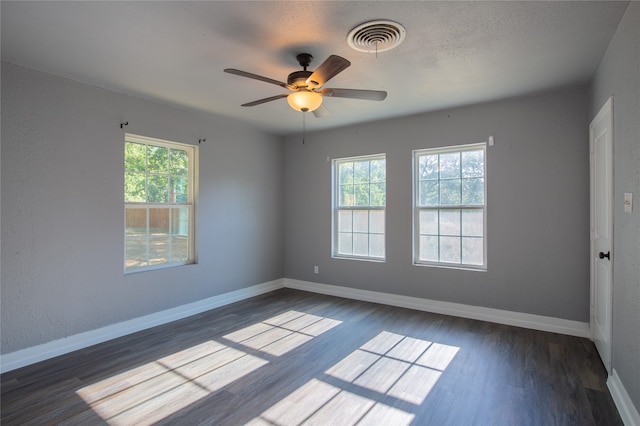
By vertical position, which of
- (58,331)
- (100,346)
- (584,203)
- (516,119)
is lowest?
(100,346)

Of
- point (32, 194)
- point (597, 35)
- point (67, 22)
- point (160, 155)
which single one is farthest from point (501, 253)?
point (32, 194)

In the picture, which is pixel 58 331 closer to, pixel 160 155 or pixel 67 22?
pixel 160 155

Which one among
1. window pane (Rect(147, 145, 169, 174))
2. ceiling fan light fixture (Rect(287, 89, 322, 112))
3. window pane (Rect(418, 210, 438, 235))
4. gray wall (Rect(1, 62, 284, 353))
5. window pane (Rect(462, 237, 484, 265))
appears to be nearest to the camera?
ceiling fan light fixture (Rect(287, 89, 322, 112))

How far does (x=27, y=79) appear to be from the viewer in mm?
2963

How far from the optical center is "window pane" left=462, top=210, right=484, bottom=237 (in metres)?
4.17

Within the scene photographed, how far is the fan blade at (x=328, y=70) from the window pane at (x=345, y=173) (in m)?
2.78

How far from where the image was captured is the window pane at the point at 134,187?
3787 mm

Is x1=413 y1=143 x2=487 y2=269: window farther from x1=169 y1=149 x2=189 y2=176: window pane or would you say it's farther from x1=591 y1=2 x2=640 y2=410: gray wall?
x1=169 y1=149 x2=189 y2=176: window pane

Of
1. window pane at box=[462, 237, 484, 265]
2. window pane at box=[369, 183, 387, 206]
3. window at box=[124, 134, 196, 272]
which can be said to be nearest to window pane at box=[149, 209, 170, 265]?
window at box=[124, 134, 196, 272]

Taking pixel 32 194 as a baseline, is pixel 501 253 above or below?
below

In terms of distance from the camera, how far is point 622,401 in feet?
7.14

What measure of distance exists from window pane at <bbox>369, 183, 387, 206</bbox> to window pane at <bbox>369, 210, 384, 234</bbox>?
0.13m

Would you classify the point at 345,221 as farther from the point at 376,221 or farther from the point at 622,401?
the point at 622,401

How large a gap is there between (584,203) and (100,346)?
5.18 meters
